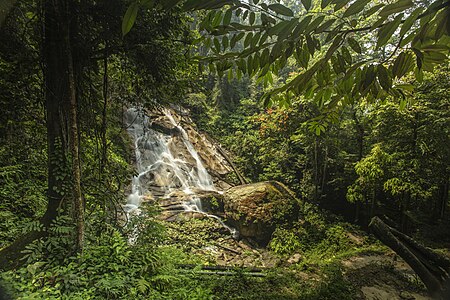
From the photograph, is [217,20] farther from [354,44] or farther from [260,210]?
[260,210]

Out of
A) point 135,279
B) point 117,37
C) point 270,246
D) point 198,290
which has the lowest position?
point 270,246

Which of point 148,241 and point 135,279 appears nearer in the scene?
point 135,279

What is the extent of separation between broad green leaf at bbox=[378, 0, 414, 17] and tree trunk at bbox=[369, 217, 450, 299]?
2.68 meters

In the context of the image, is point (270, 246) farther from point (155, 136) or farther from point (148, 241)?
point (155, 136)

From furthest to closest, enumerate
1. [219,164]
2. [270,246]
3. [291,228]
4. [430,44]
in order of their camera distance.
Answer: [219,164]
[291,228]
[270,246]
[430,44]

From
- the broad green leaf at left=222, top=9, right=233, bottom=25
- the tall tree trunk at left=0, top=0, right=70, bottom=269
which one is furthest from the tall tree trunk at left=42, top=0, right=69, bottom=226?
the broad green leaf at left=222, top=9, right=233, bottom=25

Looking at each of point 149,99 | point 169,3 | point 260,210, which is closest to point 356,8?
point 169,3

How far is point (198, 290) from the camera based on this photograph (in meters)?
3.71

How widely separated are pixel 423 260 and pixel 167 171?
452 inches

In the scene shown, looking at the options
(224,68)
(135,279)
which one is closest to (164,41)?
(224,68)

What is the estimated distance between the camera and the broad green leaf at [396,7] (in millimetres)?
746

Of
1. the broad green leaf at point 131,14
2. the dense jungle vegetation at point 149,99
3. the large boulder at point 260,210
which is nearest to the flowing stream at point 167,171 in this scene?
the large boulder at point 260,210

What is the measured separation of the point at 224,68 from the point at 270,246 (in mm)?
9447

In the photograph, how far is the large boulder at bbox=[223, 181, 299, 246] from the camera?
9.97m
